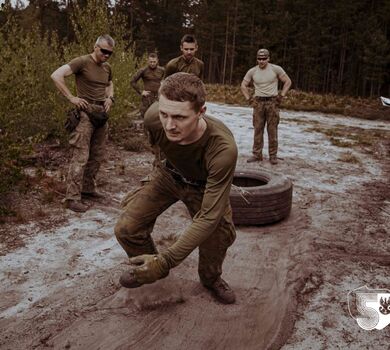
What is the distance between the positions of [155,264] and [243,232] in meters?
2.98

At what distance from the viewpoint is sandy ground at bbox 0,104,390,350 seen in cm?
307

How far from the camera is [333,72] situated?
136ft

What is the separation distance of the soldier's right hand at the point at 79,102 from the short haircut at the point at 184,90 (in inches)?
129

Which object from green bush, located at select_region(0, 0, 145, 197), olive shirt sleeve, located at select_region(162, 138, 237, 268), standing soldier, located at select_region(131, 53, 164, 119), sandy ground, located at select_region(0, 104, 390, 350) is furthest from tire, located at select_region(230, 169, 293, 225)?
standing soldier, located at select_region(131, 53, 164, 119)

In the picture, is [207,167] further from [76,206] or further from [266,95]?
[266,95]

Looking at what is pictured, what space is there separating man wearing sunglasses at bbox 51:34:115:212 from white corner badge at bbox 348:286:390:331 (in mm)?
3533

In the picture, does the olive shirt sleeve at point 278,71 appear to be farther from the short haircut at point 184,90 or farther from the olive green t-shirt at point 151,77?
the short haircut at point 184,90

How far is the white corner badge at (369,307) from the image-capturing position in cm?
332

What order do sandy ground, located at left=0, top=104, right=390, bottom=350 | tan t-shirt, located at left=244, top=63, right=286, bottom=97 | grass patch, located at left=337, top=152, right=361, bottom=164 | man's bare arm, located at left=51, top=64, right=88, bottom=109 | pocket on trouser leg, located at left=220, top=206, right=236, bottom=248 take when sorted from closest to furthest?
sandy ground, located at left=0, top=104, right=390, bottom=350 < pocket on trouser leg, located at left=220, top=206, right=236, bottom=248 < man's bare arm, located at left=51, top=64, right=88, bottom=109 < tan t-shirt, located at left=244, top=63, right=286, bottom=97 < grass patch, located at left=337, top=152, right=361, bottom=164

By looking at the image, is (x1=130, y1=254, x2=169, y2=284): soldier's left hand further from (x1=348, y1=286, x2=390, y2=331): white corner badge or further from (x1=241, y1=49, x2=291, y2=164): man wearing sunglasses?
(x1=241, y1=49, x2=291, y2=164): man wearing sunglasses

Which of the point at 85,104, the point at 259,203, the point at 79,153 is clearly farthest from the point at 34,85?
the point at 259,203

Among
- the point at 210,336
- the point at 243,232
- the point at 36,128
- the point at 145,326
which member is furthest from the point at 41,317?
the point at 36,128

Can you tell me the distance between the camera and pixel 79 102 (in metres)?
5.50

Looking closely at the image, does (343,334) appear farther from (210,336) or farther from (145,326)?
(145,326)
